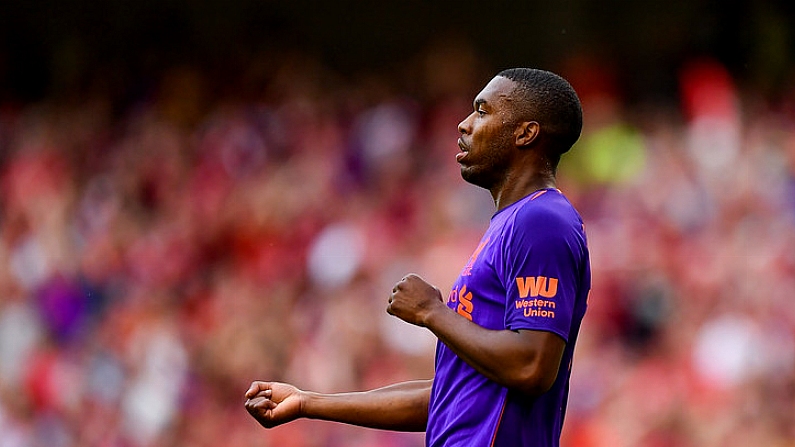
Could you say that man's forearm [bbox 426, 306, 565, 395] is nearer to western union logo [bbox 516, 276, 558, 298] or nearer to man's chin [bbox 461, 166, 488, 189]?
western union logo [bbox 516, 276, 558, 298]

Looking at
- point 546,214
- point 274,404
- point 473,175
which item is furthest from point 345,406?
point 546,214

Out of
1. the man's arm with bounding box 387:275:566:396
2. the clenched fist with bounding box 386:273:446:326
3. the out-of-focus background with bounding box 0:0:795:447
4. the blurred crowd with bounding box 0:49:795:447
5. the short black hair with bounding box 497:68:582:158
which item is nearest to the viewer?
the man's arm with bounding box 387:275:566:396

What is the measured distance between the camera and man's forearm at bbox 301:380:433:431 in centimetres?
413

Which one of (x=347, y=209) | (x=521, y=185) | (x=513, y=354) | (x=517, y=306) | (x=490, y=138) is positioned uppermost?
(x=347, y=209)

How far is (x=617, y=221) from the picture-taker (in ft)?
32.5

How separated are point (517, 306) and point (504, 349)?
4.8 inches

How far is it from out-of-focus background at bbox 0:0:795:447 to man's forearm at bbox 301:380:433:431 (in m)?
4.49

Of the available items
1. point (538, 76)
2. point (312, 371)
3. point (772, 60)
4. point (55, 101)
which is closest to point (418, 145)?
point (312, 371)

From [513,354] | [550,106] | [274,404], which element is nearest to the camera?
[513,354]

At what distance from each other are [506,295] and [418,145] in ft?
25.3

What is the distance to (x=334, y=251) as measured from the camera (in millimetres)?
10742

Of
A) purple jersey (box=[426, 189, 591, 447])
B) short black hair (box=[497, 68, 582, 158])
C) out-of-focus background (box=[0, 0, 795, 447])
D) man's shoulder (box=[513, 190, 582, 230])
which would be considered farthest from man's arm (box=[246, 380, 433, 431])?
out-of-focus background (box=[0, 0, 795, 447])

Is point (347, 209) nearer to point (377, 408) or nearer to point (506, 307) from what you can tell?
point (377, 408)

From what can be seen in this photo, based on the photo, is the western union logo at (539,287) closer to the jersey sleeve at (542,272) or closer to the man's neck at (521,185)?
the jersey sleeve at (542,272)
